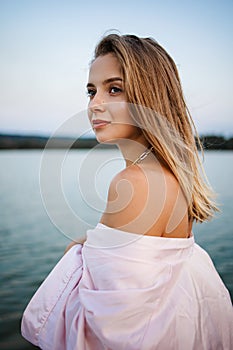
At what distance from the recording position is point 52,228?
6.56 meters

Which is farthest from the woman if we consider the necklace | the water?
the water

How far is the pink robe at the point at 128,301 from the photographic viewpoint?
53.0 inches

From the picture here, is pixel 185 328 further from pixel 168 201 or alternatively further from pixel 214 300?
pixel 168 201

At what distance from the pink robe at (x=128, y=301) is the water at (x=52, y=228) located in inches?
11.7

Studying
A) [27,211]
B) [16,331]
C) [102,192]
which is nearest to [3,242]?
[27,211]

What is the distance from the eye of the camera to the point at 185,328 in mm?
1440

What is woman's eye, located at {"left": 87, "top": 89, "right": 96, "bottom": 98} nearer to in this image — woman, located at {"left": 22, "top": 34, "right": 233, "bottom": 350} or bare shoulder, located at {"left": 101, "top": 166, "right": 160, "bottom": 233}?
woman, located at {"left": 22, "top": 34, "right": 233, "bottom": 350}

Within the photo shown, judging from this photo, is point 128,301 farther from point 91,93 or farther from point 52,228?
point 52,228

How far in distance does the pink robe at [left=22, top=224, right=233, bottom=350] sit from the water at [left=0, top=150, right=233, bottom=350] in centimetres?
30

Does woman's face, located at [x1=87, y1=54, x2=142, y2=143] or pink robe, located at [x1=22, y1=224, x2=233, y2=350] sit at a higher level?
woman's face, located at [x1=87, y1=54, x2=142, y2=143]

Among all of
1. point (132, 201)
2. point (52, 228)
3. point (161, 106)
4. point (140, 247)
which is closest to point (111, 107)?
point (161, 106)

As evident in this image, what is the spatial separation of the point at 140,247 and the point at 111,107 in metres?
0.58

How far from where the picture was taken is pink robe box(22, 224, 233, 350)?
135 centimetres

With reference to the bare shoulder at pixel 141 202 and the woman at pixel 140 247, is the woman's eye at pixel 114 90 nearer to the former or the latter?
the woman at pixel 140 247
